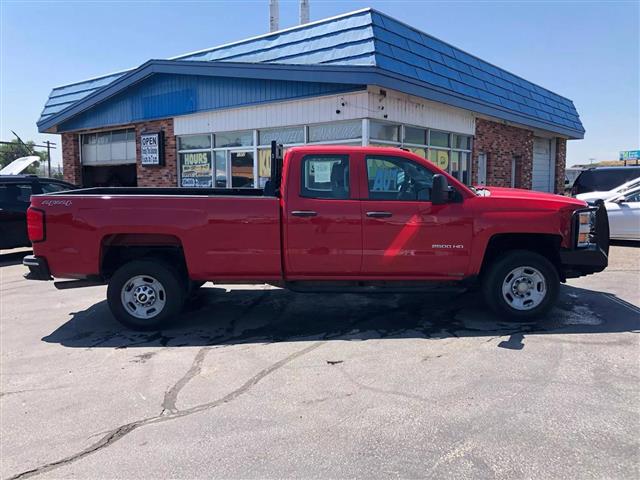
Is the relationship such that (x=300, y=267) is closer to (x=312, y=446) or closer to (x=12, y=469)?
(x=312, y=446)

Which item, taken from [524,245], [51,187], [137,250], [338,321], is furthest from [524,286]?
[51,187]

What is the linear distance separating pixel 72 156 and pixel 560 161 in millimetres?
20103

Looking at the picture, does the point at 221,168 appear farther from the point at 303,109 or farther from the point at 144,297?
the point at 144,297

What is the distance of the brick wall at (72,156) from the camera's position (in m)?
18.4

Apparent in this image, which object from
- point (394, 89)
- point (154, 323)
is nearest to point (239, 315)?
point (154, 323)

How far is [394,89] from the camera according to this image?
10.4 metres

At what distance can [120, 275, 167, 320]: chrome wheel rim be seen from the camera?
557cm

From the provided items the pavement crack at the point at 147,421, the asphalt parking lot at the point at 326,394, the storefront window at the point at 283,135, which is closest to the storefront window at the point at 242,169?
the storefront window at the point at 283,135

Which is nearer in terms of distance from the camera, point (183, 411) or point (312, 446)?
point (312, 446)

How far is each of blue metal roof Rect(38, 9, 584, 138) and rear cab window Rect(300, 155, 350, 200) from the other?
16.3ft

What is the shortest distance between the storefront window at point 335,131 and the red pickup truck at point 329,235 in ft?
18.5

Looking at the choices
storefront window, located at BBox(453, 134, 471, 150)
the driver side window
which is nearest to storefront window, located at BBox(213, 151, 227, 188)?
storefront window, located at BBox(453, 134, 471, 150)

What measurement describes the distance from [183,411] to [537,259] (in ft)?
13.3

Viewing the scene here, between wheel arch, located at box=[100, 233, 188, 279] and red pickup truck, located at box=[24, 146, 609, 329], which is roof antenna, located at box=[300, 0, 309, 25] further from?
wheel arch, located at box=[100, 233, 188, 279]
